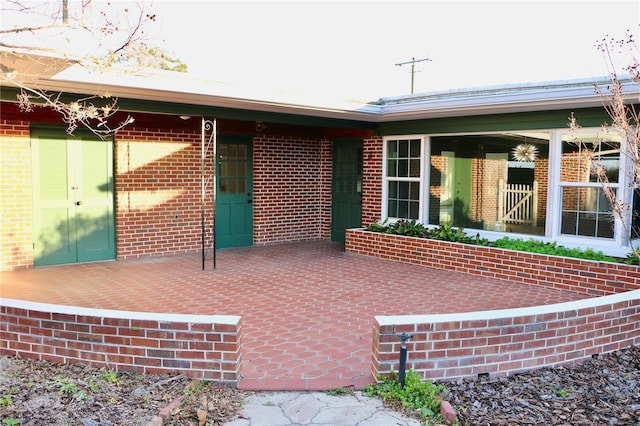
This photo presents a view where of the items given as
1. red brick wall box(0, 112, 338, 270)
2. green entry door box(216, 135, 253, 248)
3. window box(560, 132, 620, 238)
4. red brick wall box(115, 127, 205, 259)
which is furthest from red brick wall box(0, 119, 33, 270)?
window box(560, 132, 620, 238)

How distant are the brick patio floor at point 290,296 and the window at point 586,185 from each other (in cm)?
152

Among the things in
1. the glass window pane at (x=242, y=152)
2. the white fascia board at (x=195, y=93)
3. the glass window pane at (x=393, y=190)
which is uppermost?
the white fascia board at (x=195, y=93)

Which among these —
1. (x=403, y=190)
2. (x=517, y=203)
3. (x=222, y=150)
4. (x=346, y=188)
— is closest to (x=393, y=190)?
(x=403, y=190)

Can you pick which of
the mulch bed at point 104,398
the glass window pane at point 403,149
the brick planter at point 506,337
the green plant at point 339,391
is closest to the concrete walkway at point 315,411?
the green plant at point 339,391

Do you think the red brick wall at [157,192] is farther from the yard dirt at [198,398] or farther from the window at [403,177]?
the yard dirt at [198,398]

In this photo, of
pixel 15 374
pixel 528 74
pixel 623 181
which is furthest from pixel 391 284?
pixel 528 74

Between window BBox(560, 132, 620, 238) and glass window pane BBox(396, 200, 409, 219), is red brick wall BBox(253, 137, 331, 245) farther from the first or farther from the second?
window BBox(560, 132, 620, 238)

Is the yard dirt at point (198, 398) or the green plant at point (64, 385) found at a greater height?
the green plant at point (64, 385)

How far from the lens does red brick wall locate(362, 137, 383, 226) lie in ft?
35.7

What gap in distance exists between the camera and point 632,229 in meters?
7.81

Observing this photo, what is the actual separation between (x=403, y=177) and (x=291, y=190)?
2.50m

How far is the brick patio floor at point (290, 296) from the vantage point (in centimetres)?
448

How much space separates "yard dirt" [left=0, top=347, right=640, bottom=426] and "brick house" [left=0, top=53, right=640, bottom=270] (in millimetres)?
3808

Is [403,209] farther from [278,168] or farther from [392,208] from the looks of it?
[278,168]
